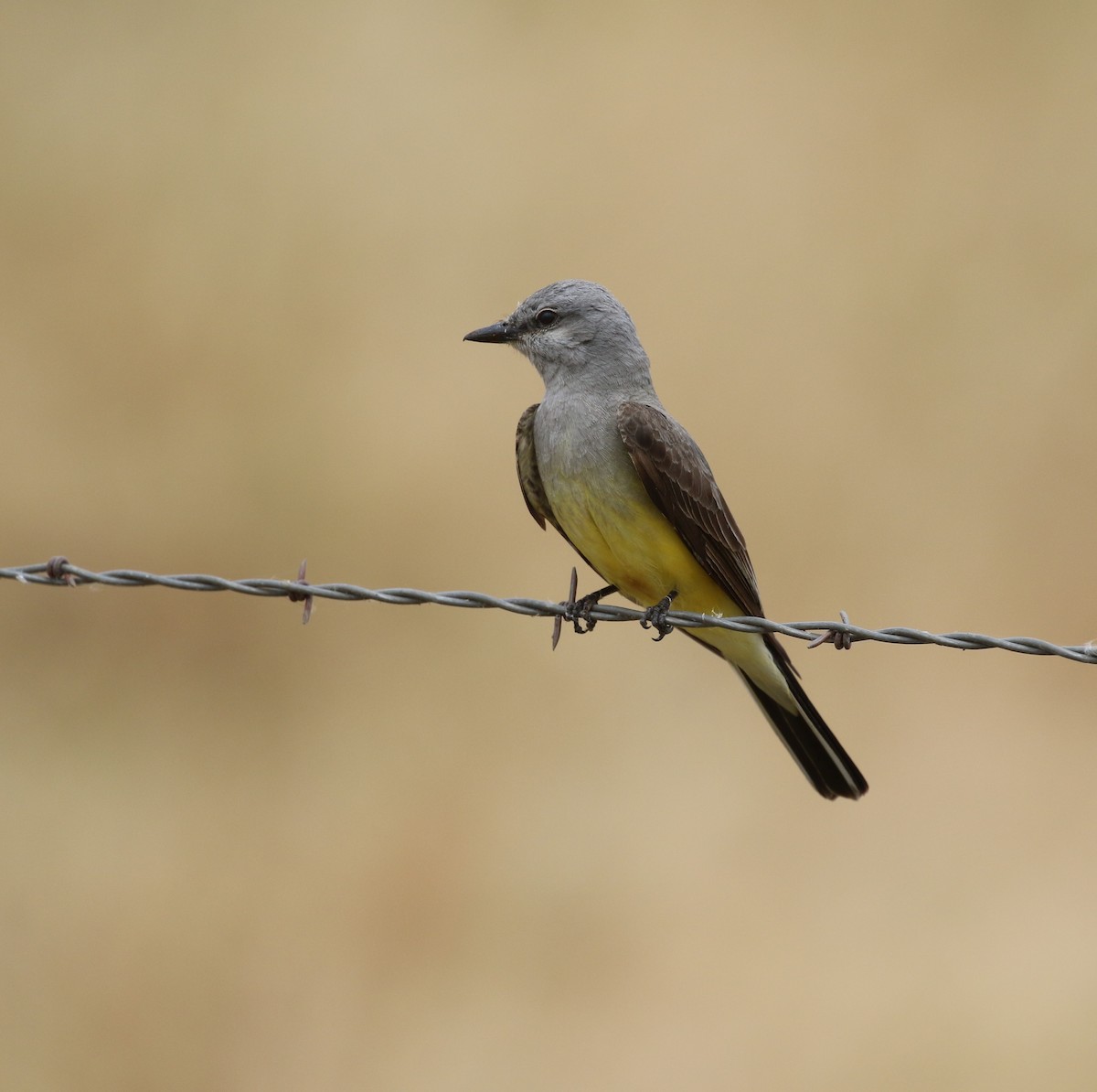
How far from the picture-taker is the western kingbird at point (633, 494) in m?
4.29

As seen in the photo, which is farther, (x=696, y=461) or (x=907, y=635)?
(x=696, y=461)

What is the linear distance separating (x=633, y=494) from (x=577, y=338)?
81 centimetres

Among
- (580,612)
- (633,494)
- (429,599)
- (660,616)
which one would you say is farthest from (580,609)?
(429,599)

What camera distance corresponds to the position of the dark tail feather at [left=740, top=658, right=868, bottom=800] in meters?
4.44

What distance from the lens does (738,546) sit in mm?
4531

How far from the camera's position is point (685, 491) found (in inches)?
168

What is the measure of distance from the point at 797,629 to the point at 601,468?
45.5 inches

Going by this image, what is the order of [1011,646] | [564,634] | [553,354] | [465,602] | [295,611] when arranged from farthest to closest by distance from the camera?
1. [295,611]
2. [564,634]
3. [553,354]
4. [465,602]
5. [1011,646]

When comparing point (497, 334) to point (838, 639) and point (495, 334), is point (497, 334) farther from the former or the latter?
point (838, 639)

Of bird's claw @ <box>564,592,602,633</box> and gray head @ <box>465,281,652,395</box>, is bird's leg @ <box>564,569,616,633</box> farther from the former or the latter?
gray head @ <box>465,281,652,395</box>

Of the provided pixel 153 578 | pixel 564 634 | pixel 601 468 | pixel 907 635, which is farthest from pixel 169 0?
pixel 907 635

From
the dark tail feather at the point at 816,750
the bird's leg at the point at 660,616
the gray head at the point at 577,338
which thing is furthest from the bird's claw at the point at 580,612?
the gray head at the point at 577,338

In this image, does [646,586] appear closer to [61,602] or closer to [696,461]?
[696,461]

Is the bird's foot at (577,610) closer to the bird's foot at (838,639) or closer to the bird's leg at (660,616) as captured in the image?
the bird's leg at (660,616)
